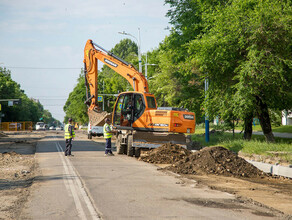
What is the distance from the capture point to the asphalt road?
7.04 meters

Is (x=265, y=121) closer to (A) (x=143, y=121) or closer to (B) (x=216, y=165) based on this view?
(A) (x=143, y=121)

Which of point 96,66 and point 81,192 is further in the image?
point 96,66

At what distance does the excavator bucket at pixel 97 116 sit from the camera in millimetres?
25047

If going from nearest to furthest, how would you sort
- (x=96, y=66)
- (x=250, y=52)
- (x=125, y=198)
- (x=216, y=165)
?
(x=125, y=198), (x=216, y=165), (x=250, y=52), (x=96, y=66)

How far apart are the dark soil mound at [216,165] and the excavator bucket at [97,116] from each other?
11651 millimetres

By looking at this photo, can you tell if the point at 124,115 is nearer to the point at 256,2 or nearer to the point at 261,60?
the point at 261,60

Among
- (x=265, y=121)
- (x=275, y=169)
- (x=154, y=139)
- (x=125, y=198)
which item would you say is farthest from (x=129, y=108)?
(x=125, y=198)

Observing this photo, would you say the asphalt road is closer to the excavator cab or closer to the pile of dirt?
the pile of dirt

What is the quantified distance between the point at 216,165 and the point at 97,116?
13151 mm

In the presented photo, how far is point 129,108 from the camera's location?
19.4 metres

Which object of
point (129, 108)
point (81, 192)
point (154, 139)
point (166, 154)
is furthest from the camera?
point (129, 108)

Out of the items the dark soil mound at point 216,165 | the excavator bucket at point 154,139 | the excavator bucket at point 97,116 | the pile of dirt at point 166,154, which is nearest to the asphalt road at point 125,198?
the dark soil mound at point 216,165

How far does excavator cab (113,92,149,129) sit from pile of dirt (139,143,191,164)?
7.85 feet

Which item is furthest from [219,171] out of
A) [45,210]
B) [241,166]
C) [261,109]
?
[261,109]
